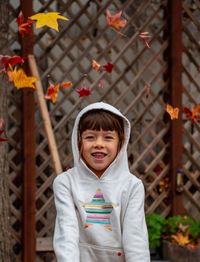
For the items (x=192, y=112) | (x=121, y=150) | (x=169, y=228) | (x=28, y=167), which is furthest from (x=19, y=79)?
(x=169, y=228)

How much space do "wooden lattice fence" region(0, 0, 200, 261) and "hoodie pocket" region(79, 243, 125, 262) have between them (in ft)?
8.50

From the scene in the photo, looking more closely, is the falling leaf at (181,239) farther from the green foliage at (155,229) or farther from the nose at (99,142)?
the nose at (99,142)

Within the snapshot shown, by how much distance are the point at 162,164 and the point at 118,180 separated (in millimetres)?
3029

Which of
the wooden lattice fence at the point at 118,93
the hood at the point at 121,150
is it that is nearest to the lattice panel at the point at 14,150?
the wooden lattice fence at the point at 118,93

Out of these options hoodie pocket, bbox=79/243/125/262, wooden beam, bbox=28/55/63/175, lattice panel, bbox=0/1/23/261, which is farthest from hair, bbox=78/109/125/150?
lattice panel, bbox=0/1/23/261

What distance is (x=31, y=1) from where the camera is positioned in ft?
18.8

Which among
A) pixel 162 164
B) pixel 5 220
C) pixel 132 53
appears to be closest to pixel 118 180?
pixel 5 220

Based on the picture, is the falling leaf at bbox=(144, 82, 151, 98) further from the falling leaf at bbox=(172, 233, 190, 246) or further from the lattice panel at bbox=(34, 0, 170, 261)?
the falling leaf at bbox=(172, 233, 190, 246)

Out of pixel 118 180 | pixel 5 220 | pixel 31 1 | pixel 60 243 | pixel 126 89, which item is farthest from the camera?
pixel 126 89

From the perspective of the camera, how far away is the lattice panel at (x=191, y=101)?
6.37 metres

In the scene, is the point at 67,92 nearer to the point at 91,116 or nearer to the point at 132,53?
the point at 132,53

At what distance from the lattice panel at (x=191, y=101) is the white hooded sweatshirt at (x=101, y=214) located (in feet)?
10.1

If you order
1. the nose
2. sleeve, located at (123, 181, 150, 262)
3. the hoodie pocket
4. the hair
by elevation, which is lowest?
the hoodie pocket

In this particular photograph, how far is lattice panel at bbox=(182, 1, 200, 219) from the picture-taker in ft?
20.9
